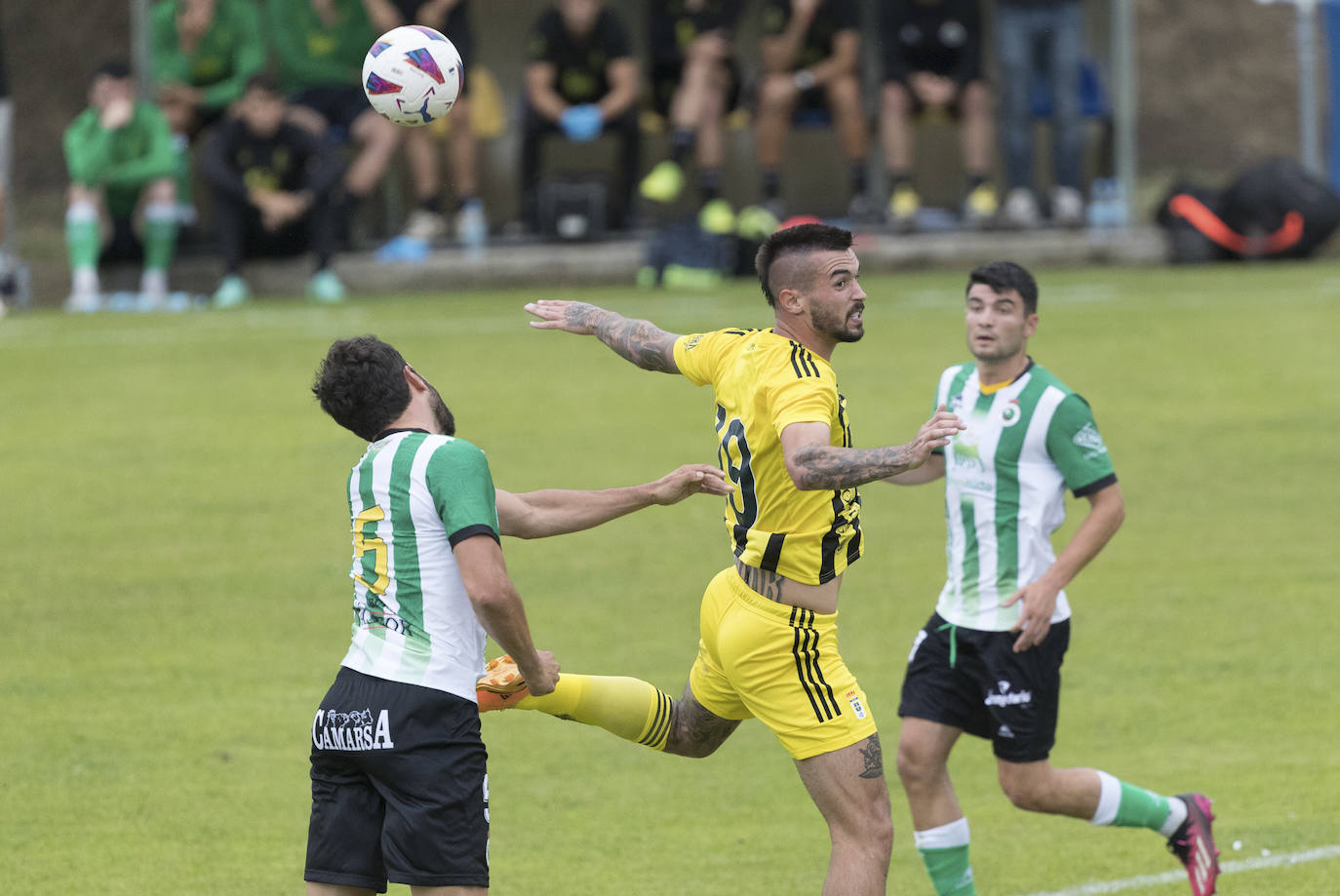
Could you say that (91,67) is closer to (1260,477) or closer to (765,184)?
(765,184)

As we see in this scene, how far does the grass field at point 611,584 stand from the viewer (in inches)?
294

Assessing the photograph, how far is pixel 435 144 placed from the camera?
63.8 ft

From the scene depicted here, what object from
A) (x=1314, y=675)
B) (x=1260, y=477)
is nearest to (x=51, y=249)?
(x=1260, y=477)

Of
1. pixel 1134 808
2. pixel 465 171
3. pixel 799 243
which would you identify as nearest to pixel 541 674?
→ pixel 799 243

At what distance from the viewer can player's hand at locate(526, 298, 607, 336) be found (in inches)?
248

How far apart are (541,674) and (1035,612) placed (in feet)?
6.03

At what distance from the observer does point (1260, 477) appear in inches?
513

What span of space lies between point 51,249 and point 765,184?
846cm

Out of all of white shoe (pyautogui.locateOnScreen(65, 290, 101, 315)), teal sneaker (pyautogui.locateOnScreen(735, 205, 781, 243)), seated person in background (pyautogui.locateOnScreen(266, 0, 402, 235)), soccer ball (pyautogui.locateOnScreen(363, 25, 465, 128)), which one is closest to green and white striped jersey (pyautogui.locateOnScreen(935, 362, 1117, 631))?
soccer ball (pyautogui.locateOnScreen(363, 25, 465, 128))

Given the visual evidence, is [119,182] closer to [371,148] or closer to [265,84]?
[265,84]

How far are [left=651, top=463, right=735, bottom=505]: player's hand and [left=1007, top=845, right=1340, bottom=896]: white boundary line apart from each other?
2.27m

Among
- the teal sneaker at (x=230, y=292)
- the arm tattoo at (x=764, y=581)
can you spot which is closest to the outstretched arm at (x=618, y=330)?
the arm tattoo at (x=764, y=581)

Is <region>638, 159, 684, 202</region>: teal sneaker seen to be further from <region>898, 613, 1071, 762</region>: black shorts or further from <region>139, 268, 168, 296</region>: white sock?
<region>898, 613, 1071, 762</region>: black shorts

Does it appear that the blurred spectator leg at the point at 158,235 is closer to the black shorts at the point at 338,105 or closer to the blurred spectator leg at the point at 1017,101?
the black shorts at the point at 338,105
